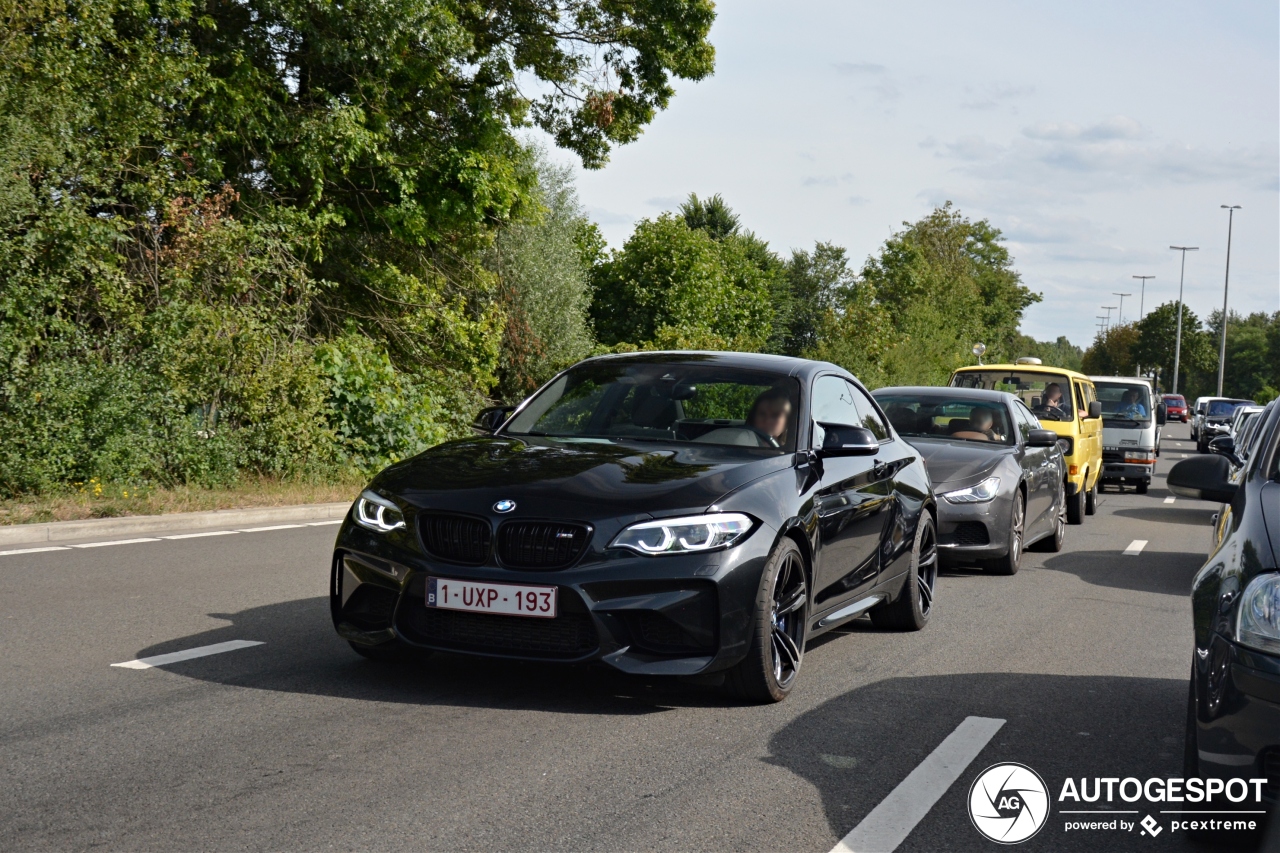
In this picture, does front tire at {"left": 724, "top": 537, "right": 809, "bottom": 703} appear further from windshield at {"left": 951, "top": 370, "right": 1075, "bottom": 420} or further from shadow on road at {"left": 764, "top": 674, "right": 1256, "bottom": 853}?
windshield at {"left": 951, "top": 370, "right": 1075, "bottom": 420}

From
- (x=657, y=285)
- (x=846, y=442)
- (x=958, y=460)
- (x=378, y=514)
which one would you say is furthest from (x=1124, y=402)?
(x=657, y=285)

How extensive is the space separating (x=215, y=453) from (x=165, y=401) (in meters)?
0.81

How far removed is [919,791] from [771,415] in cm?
248

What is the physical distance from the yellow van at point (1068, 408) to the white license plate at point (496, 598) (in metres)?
12.6

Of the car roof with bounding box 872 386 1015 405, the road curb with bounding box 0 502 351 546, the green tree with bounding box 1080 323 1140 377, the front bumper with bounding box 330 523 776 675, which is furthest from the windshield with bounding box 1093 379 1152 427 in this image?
the green tree with bounding box 1080 323 1140 377

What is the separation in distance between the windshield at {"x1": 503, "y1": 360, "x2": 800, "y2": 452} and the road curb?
6004 millimetres

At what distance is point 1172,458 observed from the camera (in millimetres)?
39469

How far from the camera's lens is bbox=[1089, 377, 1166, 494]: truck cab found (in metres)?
23.2

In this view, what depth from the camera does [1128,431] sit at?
23.4 meters

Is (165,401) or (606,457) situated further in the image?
(165,401)

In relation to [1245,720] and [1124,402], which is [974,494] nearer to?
[1245,720]

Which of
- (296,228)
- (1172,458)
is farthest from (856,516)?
(1172,458)

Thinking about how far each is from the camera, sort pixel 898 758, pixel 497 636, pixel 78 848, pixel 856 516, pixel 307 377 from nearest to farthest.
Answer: pixel 78 848 → pixel 898 758 → pixel 497 636 → pixel 856 516 → pixel 307 377

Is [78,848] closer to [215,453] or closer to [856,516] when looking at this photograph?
[856,516]
